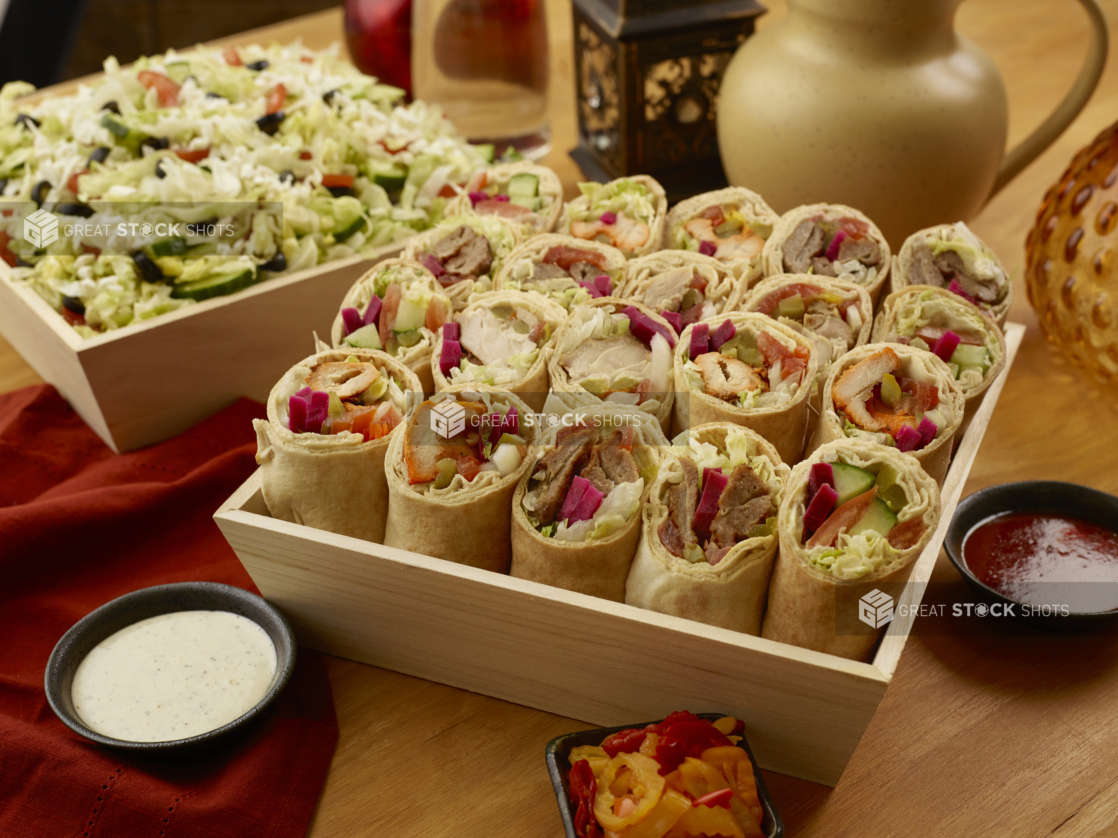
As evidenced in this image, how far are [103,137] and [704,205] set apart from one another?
5.42ft

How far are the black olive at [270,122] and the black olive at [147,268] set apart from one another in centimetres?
57

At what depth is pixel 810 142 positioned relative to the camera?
2.38m

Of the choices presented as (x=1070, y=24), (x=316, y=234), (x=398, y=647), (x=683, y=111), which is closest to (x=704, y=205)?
(x=683, y=111)

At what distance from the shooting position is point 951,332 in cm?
180

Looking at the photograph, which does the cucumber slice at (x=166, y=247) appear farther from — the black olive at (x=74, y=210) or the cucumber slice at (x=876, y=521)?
the cucumber slice at (x=876, y=521)

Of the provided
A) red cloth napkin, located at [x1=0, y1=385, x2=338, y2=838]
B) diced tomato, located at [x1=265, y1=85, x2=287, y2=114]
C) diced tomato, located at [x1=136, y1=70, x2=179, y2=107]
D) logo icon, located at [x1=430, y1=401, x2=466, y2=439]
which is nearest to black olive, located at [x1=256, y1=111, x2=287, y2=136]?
diced tomato, located at [x1=265, y1=85, x2=287, y2=114]

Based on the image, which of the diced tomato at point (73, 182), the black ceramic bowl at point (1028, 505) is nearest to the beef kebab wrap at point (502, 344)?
the black ceramic bowl at point (1028, 505)

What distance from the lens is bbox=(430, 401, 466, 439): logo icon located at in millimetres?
1639

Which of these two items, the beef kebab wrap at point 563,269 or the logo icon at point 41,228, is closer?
the beef kebab wrap at point 563,269

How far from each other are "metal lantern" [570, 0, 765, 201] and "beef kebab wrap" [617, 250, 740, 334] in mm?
847

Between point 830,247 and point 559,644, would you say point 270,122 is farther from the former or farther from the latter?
point 559,644

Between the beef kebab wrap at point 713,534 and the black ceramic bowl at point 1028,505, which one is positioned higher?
the beef kebab wrap at point 713,534

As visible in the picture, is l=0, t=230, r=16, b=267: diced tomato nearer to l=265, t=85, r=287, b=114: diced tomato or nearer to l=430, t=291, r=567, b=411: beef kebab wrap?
l=265, t=85, r=287, b=114: diced tomato

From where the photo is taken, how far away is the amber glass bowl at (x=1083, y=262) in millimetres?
2207
